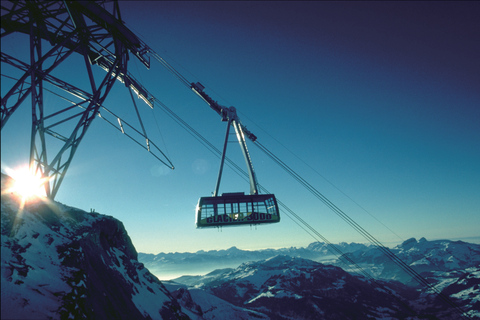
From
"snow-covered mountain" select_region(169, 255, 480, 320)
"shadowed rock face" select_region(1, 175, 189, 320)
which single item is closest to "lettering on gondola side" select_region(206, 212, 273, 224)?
"shadowed rock face" select_region(1, 175, 189, 320)

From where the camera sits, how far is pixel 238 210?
17141mm

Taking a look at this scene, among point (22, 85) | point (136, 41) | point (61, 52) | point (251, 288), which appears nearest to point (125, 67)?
point (136, 41)

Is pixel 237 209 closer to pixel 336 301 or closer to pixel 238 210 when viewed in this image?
pixel 238 210

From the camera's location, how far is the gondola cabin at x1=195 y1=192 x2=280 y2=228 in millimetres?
16641

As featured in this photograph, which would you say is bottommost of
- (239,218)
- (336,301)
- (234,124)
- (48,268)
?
(336,301)

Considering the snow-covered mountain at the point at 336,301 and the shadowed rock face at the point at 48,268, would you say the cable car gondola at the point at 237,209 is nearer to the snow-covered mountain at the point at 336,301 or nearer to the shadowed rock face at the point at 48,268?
the shadowed rock face at the point at 48,268

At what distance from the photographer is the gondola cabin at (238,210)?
655 inches

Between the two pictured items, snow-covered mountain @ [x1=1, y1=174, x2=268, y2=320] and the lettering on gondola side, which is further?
the lettering on gondola side

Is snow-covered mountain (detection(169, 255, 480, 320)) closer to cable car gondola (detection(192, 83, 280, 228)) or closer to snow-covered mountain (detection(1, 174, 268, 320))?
snow-covered mountain (detection(1, 174, 268, 320))

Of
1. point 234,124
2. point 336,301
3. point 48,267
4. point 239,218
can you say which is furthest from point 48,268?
point 336,301

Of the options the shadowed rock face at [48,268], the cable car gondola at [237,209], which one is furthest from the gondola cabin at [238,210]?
the shadowed rock face at [48,268]

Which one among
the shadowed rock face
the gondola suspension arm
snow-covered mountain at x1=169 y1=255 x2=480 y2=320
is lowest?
snow-covered mountain at x1=169 y1=255 x2=480 y2=320

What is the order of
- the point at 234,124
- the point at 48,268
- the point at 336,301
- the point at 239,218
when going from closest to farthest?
1. the point at 48,268
2. the point at 239,218
3. the point at 234,124
4. the point at 336,301

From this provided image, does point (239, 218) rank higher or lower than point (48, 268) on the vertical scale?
higher
